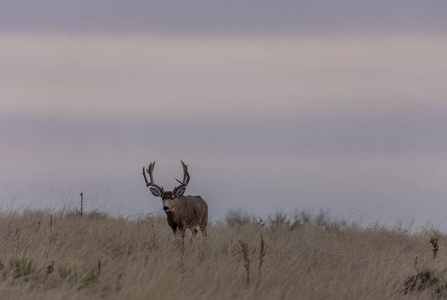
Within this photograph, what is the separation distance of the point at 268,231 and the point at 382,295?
751 centimetres

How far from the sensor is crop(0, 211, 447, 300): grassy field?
A: 30.9 ft

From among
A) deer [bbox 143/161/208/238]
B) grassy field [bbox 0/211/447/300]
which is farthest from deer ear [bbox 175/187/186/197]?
grassy field [bbox 0/211/447/300]

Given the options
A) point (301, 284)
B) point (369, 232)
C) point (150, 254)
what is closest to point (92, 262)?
point (150, 254)

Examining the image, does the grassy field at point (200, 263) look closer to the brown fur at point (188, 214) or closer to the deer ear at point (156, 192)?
the brown fur at point (188, 214)

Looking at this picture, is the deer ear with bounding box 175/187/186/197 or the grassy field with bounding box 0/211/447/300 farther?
the deer ear with bounding box 175/187/186/197

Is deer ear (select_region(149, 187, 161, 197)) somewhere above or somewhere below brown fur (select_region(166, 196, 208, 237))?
above

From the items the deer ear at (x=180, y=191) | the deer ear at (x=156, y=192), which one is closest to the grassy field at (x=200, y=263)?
the deer ear at (x=156, y=192)

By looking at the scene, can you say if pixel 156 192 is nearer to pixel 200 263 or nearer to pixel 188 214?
pixel 188 214

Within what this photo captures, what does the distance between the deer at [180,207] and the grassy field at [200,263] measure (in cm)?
44

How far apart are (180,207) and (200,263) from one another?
5.27m

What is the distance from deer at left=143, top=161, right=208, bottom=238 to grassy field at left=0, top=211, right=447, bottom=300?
0.44 meters

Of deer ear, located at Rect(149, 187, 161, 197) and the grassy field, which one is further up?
deer ear, located at Rect(149, 187, 161, 197)

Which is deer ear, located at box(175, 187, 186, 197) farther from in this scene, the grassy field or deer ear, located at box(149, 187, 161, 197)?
the grassy field

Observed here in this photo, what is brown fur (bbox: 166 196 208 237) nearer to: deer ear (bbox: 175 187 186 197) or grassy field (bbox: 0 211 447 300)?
deer ear (bbox: 175 187 186 197)
